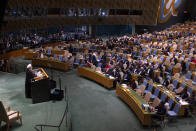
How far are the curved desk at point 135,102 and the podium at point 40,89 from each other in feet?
12.4

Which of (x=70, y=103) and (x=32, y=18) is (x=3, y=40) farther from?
(x=70, y=103)

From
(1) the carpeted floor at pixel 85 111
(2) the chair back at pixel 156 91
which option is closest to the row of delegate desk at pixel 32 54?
(1) the carpeted floor at pixel 85 111

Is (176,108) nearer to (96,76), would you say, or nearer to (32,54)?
(96,76)

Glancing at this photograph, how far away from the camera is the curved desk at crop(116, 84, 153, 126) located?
7773 millimetres

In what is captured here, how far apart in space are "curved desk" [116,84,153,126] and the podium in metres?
3.76

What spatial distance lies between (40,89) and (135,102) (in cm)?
425

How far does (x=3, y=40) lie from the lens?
19312mm

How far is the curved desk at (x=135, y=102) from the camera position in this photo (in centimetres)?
777

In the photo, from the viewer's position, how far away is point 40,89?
851cm

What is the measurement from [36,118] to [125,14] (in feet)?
84.4

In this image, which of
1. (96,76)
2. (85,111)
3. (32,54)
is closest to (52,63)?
(32,54)

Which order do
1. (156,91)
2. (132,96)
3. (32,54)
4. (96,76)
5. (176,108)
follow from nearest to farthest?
(176,108)
(132,96)
(156,91)
(96,76)
(32,54)

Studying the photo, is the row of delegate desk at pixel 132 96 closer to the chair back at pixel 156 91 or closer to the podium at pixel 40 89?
the chair back at pixel 156 91

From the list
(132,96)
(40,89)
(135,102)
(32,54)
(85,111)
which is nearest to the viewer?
(40,89)
